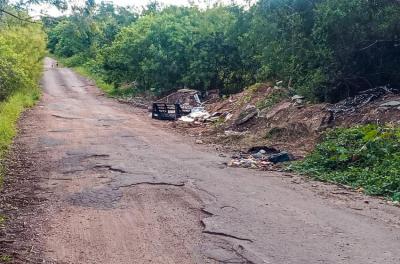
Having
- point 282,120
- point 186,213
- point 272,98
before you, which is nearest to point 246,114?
point 272,98

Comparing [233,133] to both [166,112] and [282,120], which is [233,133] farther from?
[166,112]

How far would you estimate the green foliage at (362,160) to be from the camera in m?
8.53

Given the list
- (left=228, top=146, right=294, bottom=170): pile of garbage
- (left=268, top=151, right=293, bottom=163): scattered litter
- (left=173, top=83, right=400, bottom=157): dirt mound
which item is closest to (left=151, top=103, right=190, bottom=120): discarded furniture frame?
(left=173, top=83, right=400, bottom=157): dirt mound

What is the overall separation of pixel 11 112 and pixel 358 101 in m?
13.0

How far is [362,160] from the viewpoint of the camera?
9.66m

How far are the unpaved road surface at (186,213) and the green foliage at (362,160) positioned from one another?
1.62 ft

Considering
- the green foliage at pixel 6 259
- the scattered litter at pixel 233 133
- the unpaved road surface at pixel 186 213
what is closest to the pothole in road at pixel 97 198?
the unpaved road surface at pixel 186 213

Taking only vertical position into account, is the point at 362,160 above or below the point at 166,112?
above

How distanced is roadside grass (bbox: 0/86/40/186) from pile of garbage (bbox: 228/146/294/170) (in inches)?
195

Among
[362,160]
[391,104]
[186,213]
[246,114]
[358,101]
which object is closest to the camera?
[186,213]

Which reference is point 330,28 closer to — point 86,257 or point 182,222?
point 182,222

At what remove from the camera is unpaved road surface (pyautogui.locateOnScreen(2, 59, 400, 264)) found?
540 centimetres

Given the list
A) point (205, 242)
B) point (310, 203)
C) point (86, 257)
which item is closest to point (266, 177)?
point (310, 203)

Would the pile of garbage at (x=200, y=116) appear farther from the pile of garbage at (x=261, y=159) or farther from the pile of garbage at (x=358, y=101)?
the pile of garbage at (x=261, y=159)
